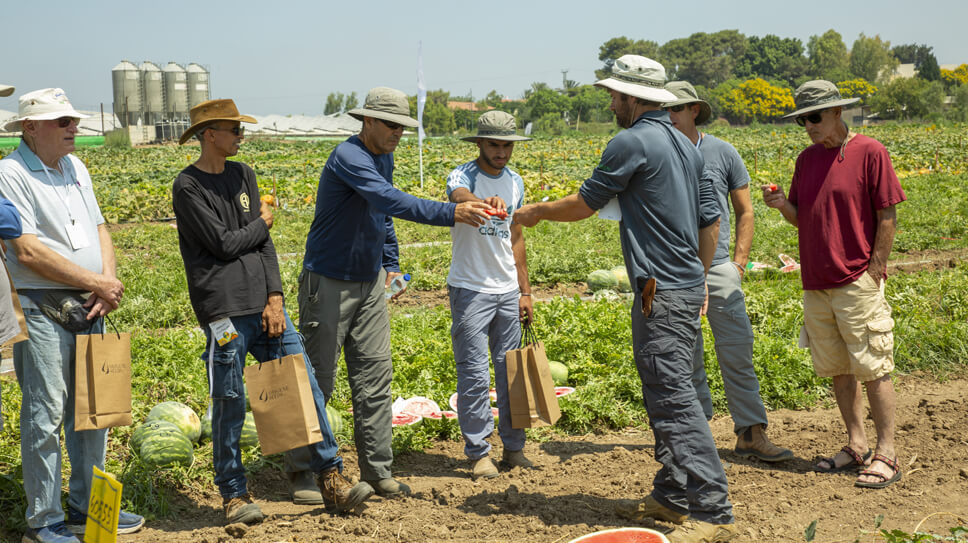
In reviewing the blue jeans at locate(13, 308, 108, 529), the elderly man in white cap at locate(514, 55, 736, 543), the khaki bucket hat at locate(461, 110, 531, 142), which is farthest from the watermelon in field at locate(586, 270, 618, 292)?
the blue jeans at locate(13, 308, 108, 529)

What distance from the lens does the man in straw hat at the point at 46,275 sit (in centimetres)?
378

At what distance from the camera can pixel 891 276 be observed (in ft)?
31.5

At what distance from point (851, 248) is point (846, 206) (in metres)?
0.25

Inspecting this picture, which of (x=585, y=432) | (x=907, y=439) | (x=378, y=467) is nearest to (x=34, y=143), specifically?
(x=378, y=467)

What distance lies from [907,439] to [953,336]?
2198 millimetres

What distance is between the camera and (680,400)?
381 cm

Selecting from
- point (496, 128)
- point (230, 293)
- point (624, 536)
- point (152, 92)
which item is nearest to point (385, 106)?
point (496, 128)

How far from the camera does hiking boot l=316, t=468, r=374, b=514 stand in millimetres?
4148

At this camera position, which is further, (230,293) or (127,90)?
(127,90)

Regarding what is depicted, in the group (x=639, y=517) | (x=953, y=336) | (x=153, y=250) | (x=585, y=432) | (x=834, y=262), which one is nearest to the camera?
(x=639, y=517)

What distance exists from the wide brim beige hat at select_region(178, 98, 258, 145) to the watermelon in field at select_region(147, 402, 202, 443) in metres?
1.97

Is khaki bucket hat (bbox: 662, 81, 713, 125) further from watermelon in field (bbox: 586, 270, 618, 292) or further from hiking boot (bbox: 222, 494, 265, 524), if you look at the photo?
watermelon in field (bbox: 586, 270, 618, 292)

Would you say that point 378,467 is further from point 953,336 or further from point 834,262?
point 953,336

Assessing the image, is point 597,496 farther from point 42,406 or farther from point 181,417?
point 42,406
